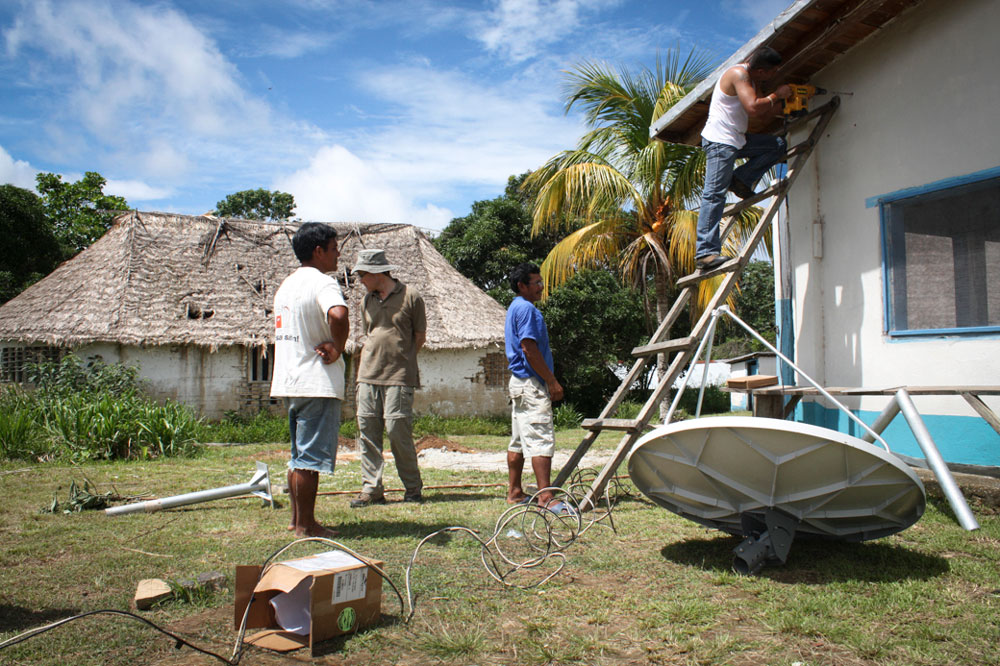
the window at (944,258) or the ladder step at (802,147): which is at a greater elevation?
the ladder step at (802,147)

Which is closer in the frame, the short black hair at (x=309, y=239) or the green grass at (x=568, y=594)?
the green grass at (x=568, y=594)

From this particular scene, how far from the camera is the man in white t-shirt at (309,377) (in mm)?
3955

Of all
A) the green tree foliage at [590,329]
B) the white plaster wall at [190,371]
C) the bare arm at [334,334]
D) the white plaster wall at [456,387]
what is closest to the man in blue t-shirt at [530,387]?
the bare arm at [334,334]

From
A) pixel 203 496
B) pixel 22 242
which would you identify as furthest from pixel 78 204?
pixel 203 496

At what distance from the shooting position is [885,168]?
5.11m

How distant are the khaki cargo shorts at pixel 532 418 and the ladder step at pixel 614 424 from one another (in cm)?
27


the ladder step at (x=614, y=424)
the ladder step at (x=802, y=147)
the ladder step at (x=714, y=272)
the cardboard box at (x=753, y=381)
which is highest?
the ladder step at (x=802, y=147)

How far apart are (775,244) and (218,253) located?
564 inches

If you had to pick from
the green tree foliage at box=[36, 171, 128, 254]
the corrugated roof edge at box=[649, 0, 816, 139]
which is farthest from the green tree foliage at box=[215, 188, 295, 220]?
the corrugated roof edge at box=[649, 0, 816, 139]

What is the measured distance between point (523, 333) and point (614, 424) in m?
0.97

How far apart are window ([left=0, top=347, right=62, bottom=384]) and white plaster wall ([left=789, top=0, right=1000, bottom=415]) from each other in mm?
14752

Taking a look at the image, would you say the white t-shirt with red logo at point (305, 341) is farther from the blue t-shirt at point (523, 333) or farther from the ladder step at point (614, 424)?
the ladder step at point (614, 424)

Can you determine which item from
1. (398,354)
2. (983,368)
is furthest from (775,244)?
(398,354)

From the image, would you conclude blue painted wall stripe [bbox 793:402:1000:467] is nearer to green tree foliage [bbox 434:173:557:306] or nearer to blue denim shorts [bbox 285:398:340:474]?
blue denim shorts [bbox 285:398:340:474]
